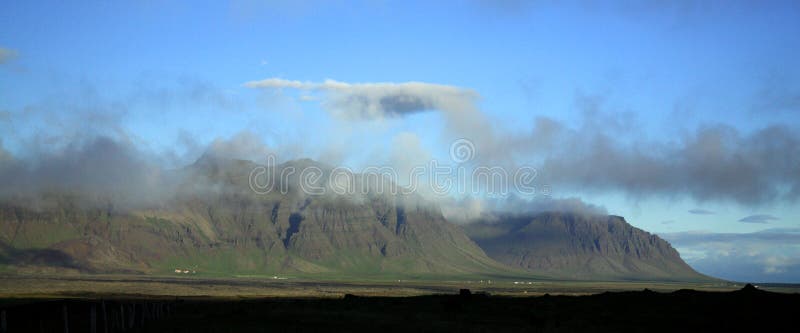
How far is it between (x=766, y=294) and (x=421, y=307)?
29.6 meters

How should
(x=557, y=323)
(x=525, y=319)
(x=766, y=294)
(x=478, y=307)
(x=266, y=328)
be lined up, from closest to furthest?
1. (x=266, y=328)
2. (x=557, y=323)
3. (x=525, y=319)
4. (x=766, y=294)
5. (x=478, y=307)

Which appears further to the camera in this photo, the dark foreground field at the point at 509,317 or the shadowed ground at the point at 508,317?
the shadowed ground at the point at 508,317

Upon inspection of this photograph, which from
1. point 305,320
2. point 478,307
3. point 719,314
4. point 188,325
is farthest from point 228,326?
point 719,314

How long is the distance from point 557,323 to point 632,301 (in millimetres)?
16856

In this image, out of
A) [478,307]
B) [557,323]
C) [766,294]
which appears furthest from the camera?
[478,307]

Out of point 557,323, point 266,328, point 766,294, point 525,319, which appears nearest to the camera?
point 266,328

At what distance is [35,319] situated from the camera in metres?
54.5

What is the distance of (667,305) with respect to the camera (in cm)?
6894

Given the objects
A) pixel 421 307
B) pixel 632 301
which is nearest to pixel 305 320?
pixel 421 307

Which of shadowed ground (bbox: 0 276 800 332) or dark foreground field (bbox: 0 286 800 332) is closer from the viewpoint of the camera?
dark foreground field (bbox: 0 286 800 332)

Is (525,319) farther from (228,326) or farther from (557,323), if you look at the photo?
(228,326)

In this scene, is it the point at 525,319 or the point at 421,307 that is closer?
the point at 525,319

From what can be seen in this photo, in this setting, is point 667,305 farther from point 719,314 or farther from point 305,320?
point 305,320

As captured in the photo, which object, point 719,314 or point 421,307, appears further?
point 421,307
